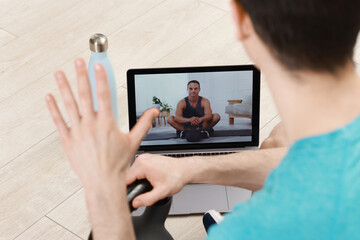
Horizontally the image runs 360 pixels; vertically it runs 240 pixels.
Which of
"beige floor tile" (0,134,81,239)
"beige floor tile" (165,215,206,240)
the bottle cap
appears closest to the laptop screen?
the bottle cap

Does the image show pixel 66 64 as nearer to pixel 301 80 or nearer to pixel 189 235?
pixel 189 235

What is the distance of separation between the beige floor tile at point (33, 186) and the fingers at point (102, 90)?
93 cm

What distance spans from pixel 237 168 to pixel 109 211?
41 cm

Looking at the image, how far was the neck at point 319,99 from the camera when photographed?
80cm

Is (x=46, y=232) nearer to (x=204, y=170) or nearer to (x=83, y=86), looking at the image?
(x=204, y=170)

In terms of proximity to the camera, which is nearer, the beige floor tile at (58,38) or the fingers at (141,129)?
the fingers at (141,129)

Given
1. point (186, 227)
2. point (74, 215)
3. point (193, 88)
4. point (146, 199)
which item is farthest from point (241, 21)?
point (74, 215)

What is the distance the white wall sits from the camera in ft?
5.34

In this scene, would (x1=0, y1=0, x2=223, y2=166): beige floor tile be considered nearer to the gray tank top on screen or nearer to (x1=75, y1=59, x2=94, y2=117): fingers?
the gray tank top on screen

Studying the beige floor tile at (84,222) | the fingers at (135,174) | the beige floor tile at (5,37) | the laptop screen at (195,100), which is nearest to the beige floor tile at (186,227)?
the beige floor tile at (84,222)

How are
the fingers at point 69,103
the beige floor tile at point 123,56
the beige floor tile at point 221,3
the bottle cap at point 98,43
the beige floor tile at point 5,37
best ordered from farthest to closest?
the beige floor tile at point 221,3 → the beige floor tile at point 5,37 → the beige floor tile at point 123,56 → the bottle cap at point 98,43 → the fingers at point 69,103

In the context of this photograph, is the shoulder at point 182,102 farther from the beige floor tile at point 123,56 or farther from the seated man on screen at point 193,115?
the beige floor tile at point 123,56

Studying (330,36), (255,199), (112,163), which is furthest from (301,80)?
(112,163)

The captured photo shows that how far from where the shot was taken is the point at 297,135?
836 mm
